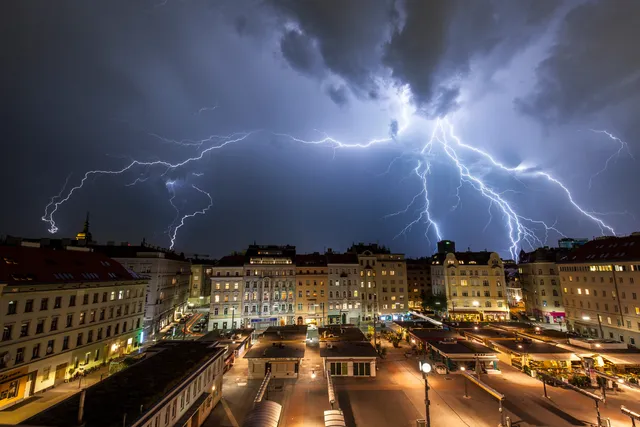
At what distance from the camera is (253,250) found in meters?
76.1

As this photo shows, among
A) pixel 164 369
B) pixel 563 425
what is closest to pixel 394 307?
pixel 563 425

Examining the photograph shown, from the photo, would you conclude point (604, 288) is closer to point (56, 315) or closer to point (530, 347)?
point (530, 347)

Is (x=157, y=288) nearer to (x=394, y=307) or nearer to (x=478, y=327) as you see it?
(x=394, y=307)

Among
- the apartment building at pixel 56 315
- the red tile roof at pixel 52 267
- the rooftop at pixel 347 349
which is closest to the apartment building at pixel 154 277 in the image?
the apartment building at pixel 56 315

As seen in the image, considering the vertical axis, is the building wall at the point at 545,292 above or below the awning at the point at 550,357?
above

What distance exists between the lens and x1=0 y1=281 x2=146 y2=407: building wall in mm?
28766

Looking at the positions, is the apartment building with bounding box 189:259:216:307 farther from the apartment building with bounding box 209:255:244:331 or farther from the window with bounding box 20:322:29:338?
the window with bounding box 20:322:29:338

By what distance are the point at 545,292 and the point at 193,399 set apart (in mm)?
80967

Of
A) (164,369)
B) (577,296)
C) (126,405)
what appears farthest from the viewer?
(577,296)

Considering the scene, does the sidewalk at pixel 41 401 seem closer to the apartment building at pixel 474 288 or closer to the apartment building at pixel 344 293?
the apartment building at pixel 344 293

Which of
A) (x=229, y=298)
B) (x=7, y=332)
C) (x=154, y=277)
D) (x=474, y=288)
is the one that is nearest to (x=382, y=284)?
(x=474, y=288)

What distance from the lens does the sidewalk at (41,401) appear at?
2534cm

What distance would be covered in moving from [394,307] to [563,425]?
172 feet

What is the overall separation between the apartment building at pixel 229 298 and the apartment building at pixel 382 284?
1033 inches
